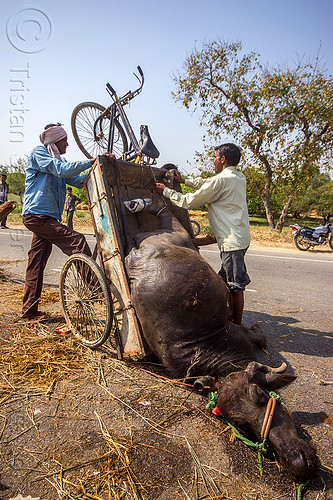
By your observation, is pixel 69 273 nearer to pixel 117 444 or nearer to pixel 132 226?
pixel 132 226

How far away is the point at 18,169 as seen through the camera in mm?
42688

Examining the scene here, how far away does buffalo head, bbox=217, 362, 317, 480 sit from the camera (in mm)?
1725

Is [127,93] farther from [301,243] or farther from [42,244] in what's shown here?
[301,243]

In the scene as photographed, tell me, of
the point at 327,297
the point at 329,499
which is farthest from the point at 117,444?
the point at 327,297

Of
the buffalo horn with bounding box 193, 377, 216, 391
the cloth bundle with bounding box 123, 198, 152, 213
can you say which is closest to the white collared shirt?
the cloth bundle with bounding box 123, 198, 152, 213

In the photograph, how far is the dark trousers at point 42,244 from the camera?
11.3ft

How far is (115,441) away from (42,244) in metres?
2.40

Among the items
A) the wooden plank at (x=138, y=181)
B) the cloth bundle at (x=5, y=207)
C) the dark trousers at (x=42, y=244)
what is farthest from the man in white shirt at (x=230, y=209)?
the cloth bundle at (x=5, y=207)

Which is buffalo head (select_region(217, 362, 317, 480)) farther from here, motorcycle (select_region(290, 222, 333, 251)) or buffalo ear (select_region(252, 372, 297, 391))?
motorcycle (select_region(290, 222, 333, 251))

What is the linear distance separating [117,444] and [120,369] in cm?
85

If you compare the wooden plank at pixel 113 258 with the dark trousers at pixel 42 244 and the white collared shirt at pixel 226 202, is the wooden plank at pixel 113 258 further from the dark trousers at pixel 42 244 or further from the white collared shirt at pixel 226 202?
the white collared shirt at pixel 226 202

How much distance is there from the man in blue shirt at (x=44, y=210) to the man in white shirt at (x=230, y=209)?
3.78 feet

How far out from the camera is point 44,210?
3615mm

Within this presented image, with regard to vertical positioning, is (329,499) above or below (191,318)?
below
